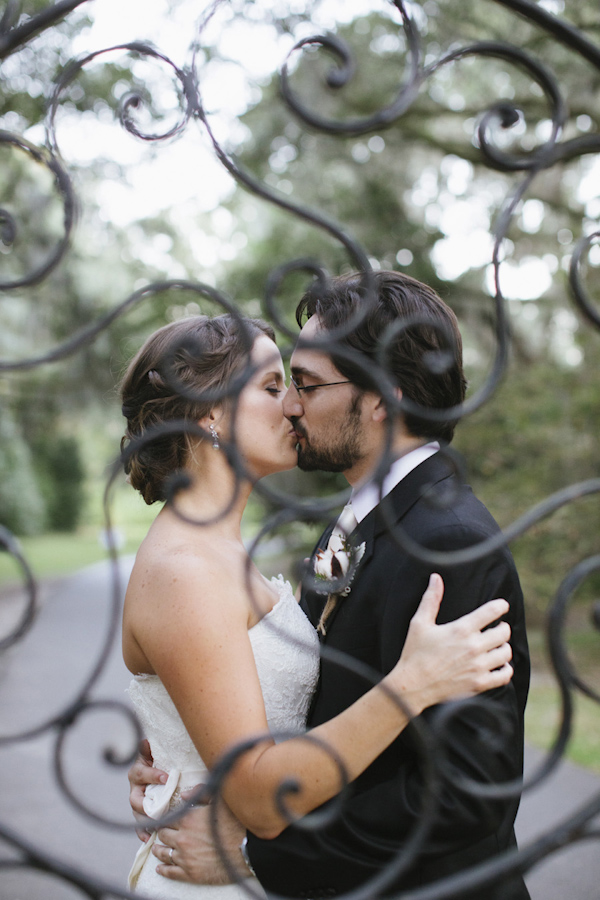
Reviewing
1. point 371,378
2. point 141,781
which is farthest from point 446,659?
point 141,781

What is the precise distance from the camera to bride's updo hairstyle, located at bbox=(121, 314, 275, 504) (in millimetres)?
1988

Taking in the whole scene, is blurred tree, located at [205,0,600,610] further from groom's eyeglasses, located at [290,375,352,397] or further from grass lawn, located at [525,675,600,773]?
groom's eyeglasses, located at [290,375,352,397]

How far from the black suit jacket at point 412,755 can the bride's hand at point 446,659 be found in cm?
8

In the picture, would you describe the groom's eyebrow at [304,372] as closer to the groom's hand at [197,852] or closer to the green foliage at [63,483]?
the groom's hand at [197,852]

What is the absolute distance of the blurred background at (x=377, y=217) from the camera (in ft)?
22.3

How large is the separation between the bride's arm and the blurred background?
4282 mm

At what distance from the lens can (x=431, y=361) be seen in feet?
3.31

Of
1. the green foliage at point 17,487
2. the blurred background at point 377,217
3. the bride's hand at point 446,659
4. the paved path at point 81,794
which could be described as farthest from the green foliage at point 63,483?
the bride's hand at point 446,659

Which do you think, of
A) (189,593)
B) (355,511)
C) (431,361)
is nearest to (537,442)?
(355,511)

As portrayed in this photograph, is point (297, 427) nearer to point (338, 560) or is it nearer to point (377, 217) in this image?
point (338, 560)

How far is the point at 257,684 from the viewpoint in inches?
62.9

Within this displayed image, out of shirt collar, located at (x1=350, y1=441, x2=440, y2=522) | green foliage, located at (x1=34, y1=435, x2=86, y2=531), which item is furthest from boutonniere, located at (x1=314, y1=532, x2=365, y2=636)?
green foliage, located at (x1=34, y1=435, x2=86, y2=531)

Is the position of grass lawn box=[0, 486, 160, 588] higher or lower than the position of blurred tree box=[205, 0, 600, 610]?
lower

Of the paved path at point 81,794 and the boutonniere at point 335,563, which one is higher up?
the boutonniere at point 335,563
